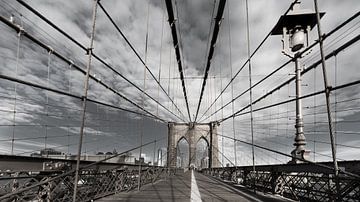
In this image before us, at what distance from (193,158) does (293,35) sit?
24384 mm

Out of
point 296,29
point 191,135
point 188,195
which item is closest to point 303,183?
point 188,195

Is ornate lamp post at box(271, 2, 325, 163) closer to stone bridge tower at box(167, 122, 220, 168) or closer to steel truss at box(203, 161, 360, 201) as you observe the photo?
steel truss at box(203, 161, 360, 201)

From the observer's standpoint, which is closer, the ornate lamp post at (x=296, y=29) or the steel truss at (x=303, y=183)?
the steel truss at (x=303, y=183)

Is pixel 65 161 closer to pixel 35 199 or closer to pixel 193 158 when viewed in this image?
pixel 35 199

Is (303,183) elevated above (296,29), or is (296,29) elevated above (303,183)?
(296,29)

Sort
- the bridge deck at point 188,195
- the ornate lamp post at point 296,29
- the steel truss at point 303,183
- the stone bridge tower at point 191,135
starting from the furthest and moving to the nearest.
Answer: the stone bridge tower at point 191,135
the ornate lamp post at point 296,29
the steel truss at point 303,183
the bridge deck at point 188,195

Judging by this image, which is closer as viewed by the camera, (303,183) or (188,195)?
(188,195)

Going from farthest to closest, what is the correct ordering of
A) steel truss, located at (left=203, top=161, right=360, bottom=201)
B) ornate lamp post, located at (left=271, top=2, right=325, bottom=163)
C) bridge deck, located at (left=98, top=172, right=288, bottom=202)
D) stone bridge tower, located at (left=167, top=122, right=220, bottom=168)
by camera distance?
1. stone bridge tower, located at (left=167, top=122, right=220, bottom=168)
2. ornate lamp post, located at (left=271, top=2, right=325, bottom=163)
3. steel truss, located at (left=203, top=161, right=360, bottom=201)
4. bridge deck, located at (left=98, top=172, right=288, bottom=202)

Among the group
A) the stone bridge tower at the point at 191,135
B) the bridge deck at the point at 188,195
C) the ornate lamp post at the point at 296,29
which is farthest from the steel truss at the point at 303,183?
the stone bridge tower at the point at 191,135

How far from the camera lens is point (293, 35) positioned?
11594mm

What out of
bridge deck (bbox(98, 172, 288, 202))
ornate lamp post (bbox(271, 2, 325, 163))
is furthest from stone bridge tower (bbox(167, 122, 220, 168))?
bridge deck (bbox(98, 172, 288, 202))

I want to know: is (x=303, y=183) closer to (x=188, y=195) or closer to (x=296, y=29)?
(x=188, y=195)

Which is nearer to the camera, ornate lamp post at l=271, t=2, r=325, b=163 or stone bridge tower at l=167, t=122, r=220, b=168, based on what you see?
ornate lamp post at l=271, t=2, r=325, b=163

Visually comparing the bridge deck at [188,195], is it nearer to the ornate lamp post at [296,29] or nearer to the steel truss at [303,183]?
the steel truss at [303,183]
